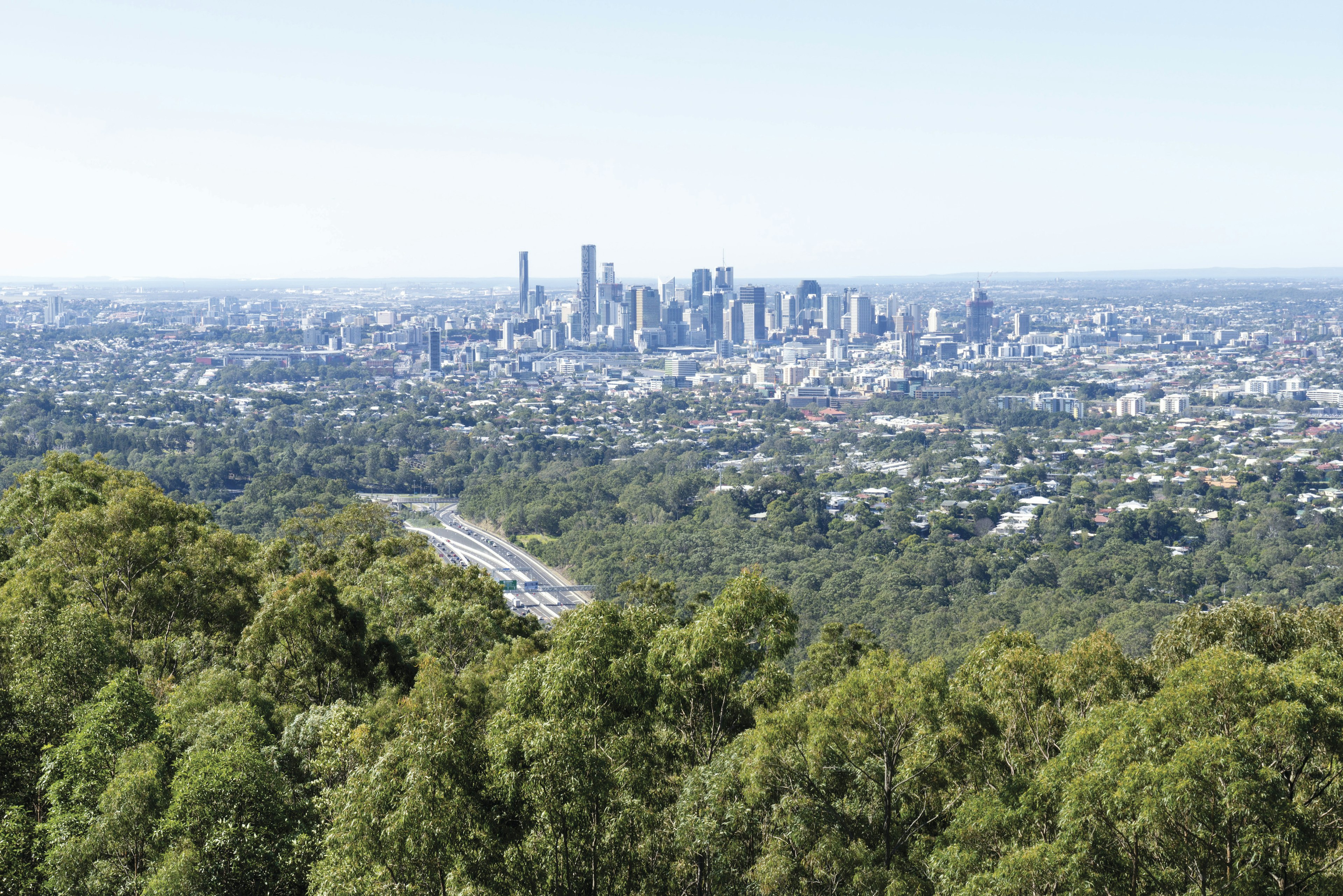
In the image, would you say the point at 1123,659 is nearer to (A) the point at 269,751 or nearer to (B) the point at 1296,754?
(B) the point at 1296,754

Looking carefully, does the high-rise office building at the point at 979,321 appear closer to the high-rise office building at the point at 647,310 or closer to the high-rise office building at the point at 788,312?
the high-rise office building at the point at 788,312

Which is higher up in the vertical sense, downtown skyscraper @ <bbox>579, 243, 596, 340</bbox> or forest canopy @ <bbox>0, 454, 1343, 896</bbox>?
downtown skyscraper @ <bbox>579, 243, 596, 340</bbox>

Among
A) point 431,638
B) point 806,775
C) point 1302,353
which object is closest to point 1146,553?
point 431,638

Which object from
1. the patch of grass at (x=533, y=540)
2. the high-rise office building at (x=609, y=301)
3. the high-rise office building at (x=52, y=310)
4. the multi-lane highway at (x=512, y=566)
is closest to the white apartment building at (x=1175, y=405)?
the patch of grass at (x=533, y=540)

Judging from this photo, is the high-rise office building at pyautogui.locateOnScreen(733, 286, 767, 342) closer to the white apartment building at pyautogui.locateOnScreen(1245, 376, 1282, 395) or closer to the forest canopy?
the white apartment building at pyautogui.locateOnScreen(1245, 376, 1282, 395)

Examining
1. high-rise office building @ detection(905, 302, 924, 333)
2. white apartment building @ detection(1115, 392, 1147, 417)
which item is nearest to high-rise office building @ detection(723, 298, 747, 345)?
high-rise office building @ detection(905, 302, 924, 333)

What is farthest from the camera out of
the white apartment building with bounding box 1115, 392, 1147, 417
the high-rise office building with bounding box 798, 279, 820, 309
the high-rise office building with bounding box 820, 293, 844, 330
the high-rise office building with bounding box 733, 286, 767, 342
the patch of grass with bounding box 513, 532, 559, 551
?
the high-rise office building with bounding box 798, 279, 820, 309
